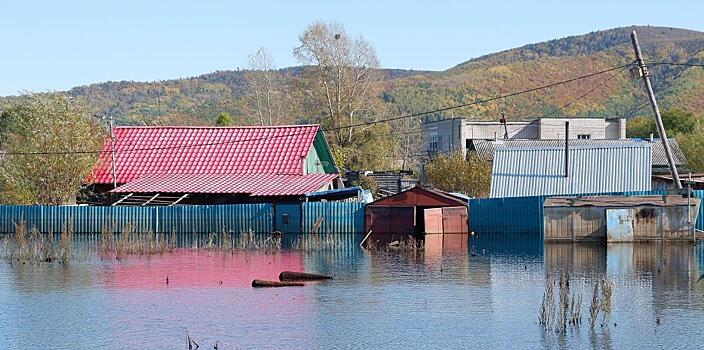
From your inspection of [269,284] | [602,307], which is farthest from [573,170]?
[602,307]

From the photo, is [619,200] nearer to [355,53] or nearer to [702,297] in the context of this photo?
[702,297]

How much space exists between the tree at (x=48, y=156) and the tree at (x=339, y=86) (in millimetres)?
18212

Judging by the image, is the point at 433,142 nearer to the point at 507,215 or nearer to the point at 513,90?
the point at 507,215

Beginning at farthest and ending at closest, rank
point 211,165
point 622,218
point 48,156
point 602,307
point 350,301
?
point 211,165 → point 48,156 → point 622,218 → point 350,301 → point 602,307

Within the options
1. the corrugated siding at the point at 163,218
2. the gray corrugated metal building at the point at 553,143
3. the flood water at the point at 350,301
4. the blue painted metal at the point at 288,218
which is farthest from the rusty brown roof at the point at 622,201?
the gray corrugated metal building at the point at 553,143

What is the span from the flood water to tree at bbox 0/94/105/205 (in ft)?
58.8

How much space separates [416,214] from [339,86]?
24.5m

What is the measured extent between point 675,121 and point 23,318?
79256 millimetres

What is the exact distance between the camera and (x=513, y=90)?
157 m

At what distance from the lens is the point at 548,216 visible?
41.2 meters

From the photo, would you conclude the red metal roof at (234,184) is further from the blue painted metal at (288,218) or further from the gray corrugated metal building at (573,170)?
the gray corrugated metal building at (573,170)

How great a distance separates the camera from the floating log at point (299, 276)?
2886cm

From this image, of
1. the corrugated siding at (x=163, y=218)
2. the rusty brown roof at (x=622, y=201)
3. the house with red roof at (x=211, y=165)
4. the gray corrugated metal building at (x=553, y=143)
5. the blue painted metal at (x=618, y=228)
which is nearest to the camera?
the rusty brown roof at (x=622, y=201)

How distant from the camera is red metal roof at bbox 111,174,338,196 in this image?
158 feet
